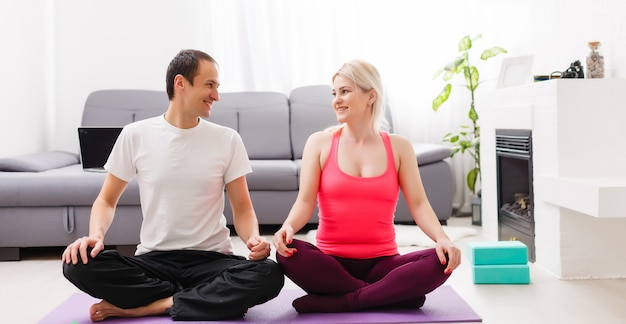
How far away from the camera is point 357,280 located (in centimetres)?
236

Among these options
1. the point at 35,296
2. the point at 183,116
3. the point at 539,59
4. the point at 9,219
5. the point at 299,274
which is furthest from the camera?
the point at 539,59

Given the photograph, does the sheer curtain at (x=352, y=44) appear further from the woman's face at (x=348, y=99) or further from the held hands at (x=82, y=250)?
the held hands at (x=82, y=250)

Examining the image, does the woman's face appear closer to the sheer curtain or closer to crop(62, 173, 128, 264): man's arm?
crop(62, 173, 128, 264): man's arm

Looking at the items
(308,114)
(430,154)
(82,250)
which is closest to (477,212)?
(430,154)

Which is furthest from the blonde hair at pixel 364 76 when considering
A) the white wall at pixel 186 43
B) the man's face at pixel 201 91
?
the white wall at pixel 186 43

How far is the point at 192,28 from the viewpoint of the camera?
207 inches

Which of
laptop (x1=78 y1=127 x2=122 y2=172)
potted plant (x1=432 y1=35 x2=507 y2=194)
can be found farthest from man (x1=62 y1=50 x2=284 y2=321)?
potted plant (x1=432 y1=35 x2=507 y2=194)

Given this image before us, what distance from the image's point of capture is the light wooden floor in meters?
2.44

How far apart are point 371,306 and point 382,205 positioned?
0.35 meters

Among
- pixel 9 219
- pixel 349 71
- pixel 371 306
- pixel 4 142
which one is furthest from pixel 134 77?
pixel 371 306

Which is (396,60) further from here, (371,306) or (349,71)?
(371,306)

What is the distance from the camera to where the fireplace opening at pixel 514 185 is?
346cm

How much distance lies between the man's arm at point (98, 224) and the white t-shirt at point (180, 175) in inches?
1.8

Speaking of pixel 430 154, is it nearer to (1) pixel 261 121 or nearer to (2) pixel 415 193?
(1) pixel 261 121
